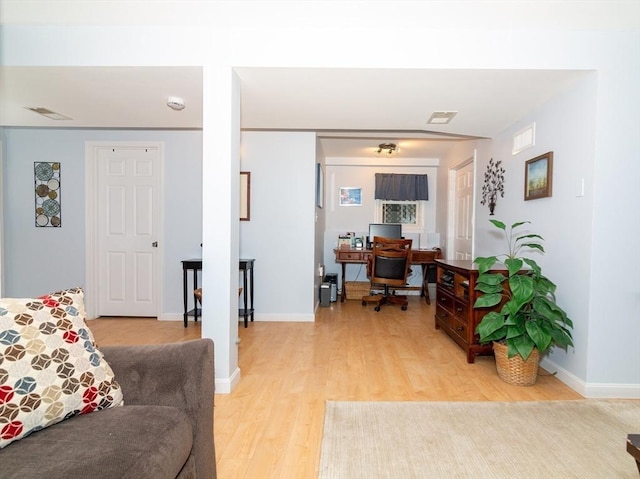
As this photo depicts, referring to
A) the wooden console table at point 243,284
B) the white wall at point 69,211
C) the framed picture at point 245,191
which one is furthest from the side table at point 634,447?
the white wall at point 69,211

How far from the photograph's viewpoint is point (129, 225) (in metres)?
4.02

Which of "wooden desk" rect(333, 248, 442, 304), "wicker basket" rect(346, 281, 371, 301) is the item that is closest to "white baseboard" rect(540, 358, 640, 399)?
"wooden desk" rect(333, 248, 442, 304)

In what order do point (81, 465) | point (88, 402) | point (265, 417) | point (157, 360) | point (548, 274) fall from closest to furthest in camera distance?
point (81, 465)
point (88, 402)
point (157, 360)
point (265, 417)
point (548, 274)

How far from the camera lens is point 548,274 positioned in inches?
103

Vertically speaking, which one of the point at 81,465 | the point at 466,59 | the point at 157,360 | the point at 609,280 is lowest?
the point at 81,465

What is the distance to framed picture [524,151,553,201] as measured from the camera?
8.52 feet

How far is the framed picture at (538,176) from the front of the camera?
8.52 ft

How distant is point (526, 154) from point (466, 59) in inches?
48.4

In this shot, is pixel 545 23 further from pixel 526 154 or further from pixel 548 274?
pixel 548 274

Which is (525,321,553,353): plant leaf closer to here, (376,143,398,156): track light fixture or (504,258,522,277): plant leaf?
(504,258,522,277): plant leaf

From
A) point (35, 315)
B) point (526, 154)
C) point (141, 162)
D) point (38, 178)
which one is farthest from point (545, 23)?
point (38, 178)

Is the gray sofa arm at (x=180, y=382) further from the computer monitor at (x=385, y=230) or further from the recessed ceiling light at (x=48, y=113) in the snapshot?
the computer monitor at (x=385, y=230)

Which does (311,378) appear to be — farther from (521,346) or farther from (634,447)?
(634,447)

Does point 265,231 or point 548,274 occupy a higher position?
point 265,231
